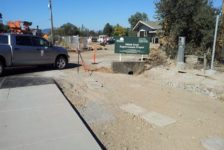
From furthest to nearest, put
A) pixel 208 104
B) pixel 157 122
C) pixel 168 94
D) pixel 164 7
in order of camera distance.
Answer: pixel 164 7 < pixel 168 94 < pixel 208 104 < pixel 157 122

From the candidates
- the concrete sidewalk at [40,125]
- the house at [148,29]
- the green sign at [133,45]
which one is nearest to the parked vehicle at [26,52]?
the green sign at [133,45]

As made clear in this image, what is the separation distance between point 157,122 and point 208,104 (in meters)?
2.73

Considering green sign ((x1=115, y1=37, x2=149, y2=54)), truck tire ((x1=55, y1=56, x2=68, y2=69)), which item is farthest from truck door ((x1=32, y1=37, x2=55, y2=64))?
green sign ((x1=115, y1=37, x2=149, y2=54))

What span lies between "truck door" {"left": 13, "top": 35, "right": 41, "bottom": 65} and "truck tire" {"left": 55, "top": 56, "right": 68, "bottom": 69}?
1.31 meters

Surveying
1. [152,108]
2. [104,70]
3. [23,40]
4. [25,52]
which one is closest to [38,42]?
[23,40]

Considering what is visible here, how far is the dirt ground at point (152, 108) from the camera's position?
5117mm

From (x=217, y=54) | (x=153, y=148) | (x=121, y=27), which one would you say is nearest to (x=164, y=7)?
(x=217, y=54)

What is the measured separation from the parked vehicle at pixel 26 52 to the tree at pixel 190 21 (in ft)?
24.7

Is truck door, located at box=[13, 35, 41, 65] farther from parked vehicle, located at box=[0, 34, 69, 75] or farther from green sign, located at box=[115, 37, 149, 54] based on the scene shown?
green sign, located at box=[115, 37, 149, 54]

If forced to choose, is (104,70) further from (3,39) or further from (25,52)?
(3,39)

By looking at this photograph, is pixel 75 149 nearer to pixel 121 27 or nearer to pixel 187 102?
pixel 187 102

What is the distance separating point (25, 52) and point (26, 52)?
0.17ft

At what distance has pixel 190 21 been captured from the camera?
55.3 feet

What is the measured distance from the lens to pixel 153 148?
15.6ft
